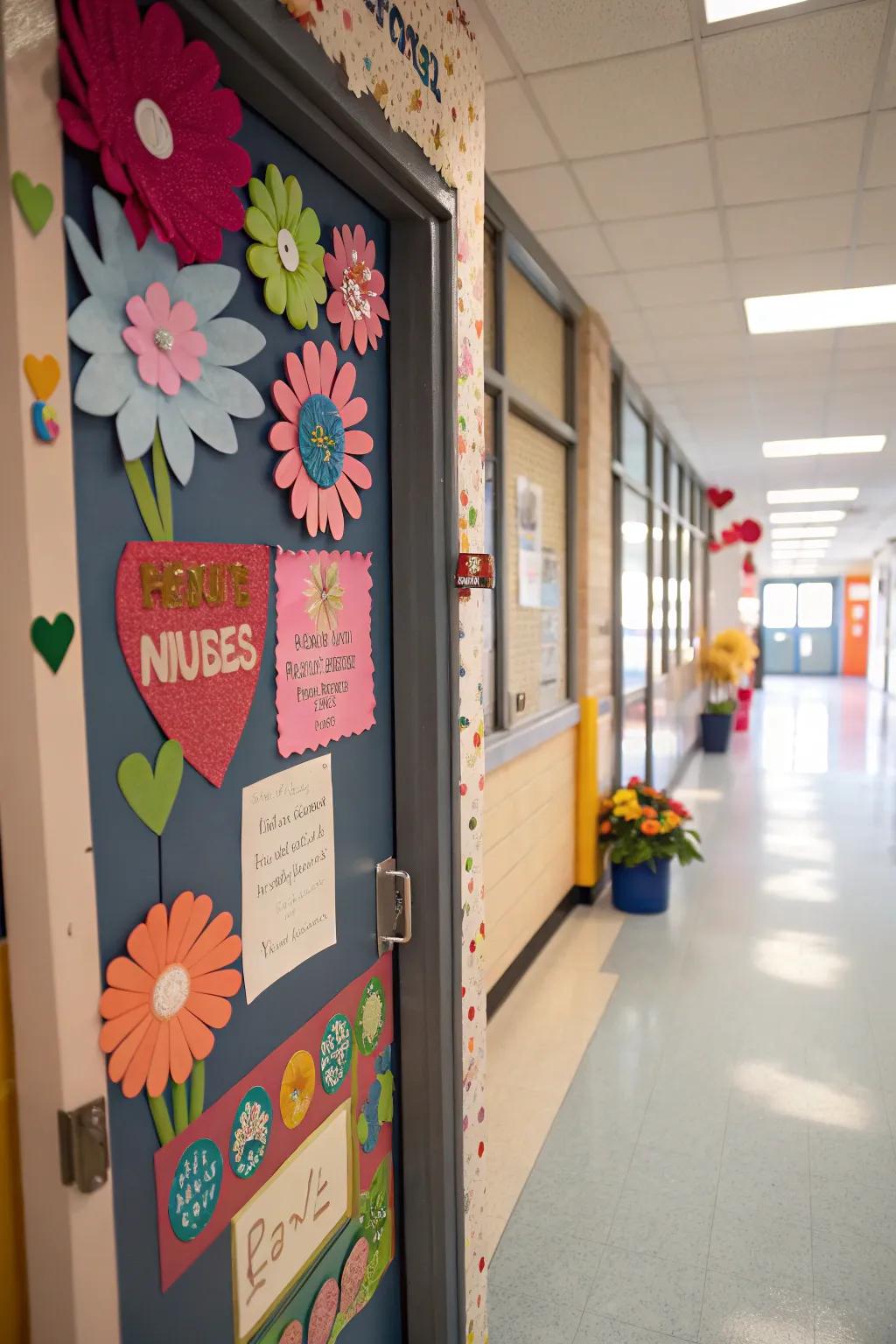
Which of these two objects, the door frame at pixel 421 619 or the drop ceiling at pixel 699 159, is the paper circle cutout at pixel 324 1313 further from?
the drop ceiling at pixel 699 159

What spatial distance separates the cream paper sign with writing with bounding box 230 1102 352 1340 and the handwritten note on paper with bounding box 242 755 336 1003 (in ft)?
1.07

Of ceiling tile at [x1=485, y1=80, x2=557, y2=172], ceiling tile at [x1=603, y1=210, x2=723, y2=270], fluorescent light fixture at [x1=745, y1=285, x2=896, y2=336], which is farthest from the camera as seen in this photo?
fluorescent light fixture at [x1=745, y1=285, x2=896, y2=336]

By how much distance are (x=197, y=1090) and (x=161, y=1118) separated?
0.08m

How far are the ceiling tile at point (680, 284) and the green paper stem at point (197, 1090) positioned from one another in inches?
155

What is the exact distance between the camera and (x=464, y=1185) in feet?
6.01

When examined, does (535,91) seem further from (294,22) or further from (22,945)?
(22,945)

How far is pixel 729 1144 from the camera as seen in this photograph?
2.70 m

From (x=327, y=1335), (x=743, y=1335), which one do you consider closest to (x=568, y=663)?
(x=743, y=1335)

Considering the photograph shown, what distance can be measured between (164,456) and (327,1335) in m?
1.49

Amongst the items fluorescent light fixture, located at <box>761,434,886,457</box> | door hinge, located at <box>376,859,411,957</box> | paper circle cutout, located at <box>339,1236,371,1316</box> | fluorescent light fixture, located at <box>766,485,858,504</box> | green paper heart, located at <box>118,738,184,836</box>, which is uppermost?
fluorescent light fixture, located at <box>761,434,886,457</box>

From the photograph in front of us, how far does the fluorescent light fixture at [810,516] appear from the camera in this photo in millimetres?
12430

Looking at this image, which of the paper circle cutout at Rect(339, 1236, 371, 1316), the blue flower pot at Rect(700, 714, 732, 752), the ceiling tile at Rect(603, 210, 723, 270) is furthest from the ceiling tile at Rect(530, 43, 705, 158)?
the blue flower pot at Rect(700, 714, 732, 752)

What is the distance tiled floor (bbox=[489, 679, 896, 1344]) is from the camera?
81.9 inches

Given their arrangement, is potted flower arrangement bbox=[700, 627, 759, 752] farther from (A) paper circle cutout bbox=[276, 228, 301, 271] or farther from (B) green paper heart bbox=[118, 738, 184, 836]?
(B) green paper heart bbox=[118, 738, 184, 836]
